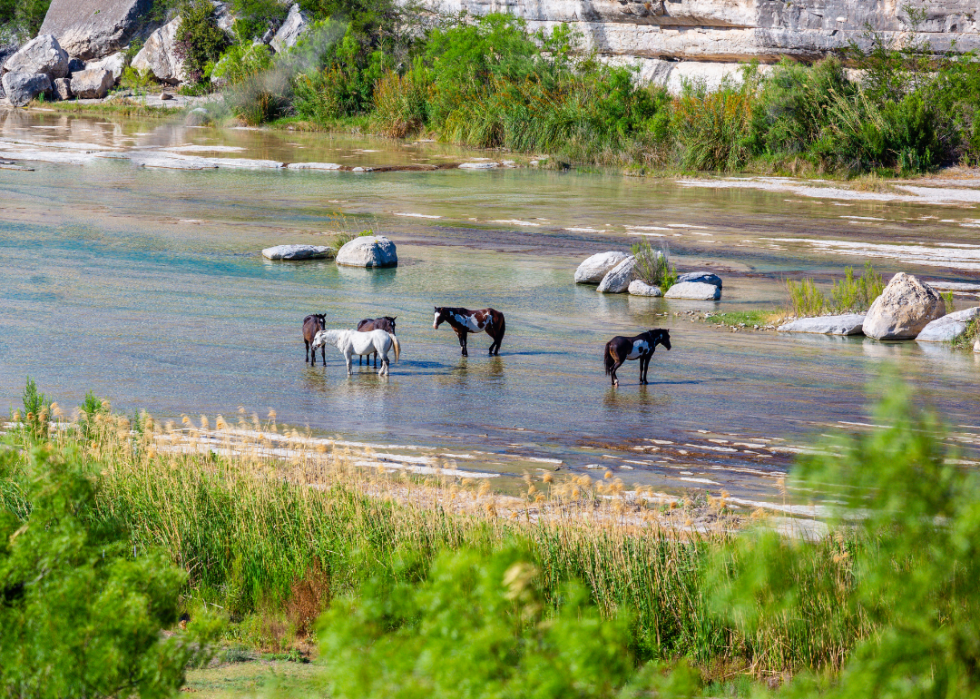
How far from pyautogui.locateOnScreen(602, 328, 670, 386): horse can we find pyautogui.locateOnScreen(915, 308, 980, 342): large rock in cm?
504

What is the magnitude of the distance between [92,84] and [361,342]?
61.9 m

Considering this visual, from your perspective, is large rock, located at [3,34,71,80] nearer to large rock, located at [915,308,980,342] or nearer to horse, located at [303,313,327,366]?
horse, located at [303,313,327,366]

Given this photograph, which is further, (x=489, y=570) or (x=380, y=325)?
(x=380, y=325)

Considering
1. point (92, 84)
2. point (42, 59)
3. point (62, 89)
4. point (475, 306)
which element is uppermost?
point (42, 59)

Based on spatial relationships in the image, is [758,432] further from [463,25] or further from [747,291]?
[463,25]

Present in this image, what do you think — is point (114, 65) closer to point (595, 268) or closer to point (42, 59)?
point (42, 59)

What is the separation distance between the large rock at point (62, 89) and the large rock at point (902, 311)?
63009mm

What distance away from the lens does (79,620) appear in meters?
3.41

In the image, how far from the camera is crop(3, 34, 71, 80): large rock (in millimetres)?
68438

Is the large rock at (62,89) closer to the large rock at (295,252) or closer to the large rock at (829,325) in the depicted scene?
the large rock at (295,252)

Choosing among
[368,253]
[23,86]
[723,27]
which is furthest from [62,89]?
[368,253]

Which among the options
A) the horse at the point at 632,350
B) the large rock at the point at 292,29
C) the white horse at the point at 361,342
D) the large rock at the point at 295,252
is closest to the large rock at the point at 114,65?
the large rock at the point at 292,29

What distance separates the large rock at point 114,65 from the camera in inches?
2712

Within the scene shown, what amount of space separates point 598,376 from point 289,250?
10.2m
